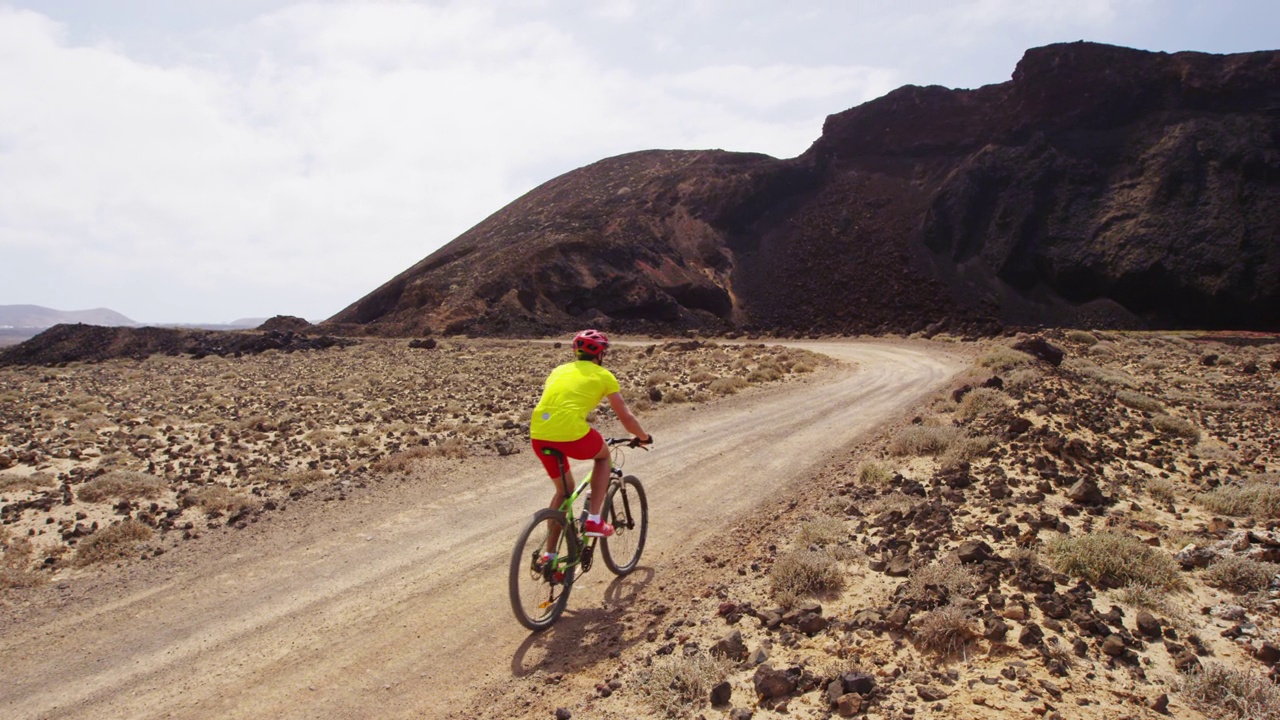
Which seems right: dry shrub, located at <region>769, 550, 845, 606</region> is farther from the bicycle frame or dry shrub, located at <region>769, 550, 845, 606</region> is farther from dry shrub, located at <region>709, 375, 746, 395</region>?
dry shrub, located at <region>709, 375, 746, 395</region>

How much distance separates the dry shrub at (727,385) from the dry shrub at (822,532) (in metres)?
13.0

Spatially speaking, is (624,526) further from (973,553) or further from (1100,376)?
(1100,376)

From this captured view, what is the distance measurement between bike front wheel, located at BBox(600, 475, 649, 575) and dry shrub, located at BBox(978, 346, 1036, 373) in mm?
16239

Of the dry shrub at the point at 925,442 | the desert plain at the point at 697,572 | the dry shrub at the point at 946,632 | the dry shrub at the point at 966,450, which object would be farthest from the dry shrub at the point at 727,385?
the dry shrub at the point at 946,632

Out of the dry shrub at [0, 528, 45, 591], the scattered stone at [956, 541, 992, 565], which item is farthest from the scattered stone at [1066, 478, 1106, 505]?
the dry shrub at [0, 528, 45, 591]

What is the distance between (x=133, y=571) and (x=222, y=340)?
45.4 meters

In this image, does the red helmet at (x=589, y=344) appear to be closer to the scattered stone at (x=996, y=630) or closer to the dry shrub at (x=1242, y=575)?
the scattered stone at (x=996, y=630)

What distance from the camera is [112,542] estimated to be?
8461 millimetres

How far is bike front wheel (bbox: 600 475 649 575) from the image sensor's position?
6785 millimetres

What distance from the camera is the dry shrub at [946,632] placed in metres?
4.61

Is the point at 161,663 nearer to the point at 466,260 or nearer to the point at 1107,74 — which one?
the point at 466,260

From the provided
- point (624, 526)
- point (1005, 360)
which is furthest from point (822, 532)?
point (1005, 360)

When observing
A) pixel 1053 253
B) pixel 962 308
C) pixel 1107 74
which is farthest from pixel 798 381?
pixel 1107 74

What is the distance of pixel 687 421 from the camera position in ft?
54.2
